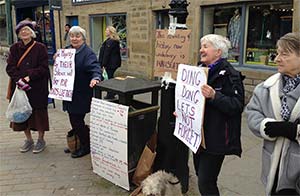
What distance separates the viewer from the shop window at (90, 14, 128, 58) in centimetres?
1100

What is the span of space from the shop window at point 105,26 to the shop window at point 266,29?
463cm

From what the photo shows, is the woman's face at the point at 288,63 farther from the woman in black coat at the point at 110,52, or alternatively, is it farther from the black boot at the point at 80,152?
the woman in black coat at the point at 110,52

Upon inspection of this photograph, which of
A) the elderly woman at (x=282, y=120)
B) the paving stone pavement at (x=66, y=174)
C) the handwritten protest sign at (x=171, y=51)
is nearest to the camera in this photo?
the elderly woman at (x=282, y=120)

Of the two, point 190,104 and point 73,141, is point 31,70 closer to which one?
point 73,141

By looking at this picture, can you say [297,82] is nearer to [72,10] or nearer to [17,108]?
[17,108]

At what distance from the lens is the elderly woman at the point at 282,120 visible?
208 centimetres

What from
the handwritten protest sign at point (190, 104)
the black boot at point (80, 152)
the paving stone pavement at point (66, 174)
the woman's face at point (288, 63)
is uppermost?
the woman's face at point (288, 63)

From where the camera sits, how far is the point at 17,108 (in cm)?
450

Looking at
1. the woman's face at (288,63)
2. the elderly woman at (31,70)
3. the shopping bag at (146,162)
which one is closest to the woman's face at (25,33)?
the elderly woman at (31,70)

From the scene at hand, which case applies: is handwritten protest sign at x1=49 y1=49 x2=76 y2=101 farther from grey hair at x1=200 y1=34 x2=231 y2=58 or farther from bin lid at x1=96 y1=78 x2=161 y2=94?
grey hair at x1=200 y1=34 x2=231 y2=58

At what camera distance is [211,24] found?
8.09 metres

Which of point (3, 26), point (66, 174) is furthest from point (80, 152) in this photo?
point (3, 26)

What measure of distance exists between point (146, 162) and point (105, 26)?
30.3ft

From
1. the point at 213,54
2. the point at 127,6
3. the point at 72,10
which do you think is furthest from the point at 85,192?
the point at 72,10
